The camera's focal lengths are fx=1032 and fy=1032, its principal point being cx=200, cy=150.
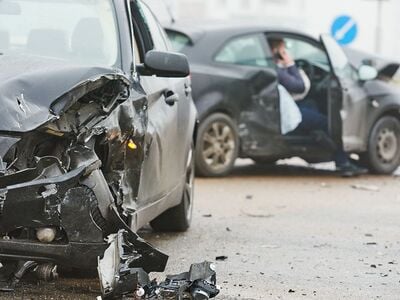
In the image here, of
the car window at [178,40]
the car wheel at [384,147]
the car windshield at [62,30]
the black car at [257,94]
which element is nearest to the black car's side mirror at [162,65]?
the car windshield at [62,30]

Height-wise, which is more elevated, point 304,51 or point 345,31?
point 304,51

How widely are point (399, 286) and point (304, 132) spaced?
6.37 metres

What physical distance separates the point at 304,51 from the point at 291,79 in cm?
62

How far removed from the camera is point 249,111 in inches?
494

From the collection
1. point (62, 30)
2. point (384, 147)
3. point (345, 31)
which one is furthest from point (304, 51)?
point (345, 31)

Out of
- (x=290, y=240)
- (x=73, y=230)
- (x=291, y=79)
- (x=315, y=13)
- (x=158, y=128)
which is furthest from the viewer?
(x=315, y=13)

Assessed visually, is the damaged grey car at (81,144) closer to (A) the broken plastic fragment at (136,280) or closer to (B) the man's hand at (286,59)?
(A) the broken plastic fragment at (136,280)

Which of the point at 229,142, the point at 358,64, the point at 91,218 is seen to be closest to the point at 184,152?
the point at 91,218

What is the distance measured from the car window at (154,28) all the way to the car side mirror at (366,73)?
504 cm

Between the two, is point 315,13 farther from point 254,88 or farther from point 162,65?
point 162,65

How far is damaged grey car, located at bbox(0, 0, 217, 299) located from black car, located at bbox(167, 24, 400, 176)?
5429 mm

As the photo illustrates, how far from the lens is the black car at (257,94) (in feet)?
40.7

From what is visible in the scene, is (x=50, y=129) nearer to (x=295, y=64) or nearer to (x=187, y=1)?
(x=295, y=64)

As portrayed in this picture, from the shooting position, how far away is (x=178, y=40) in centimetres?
1261
